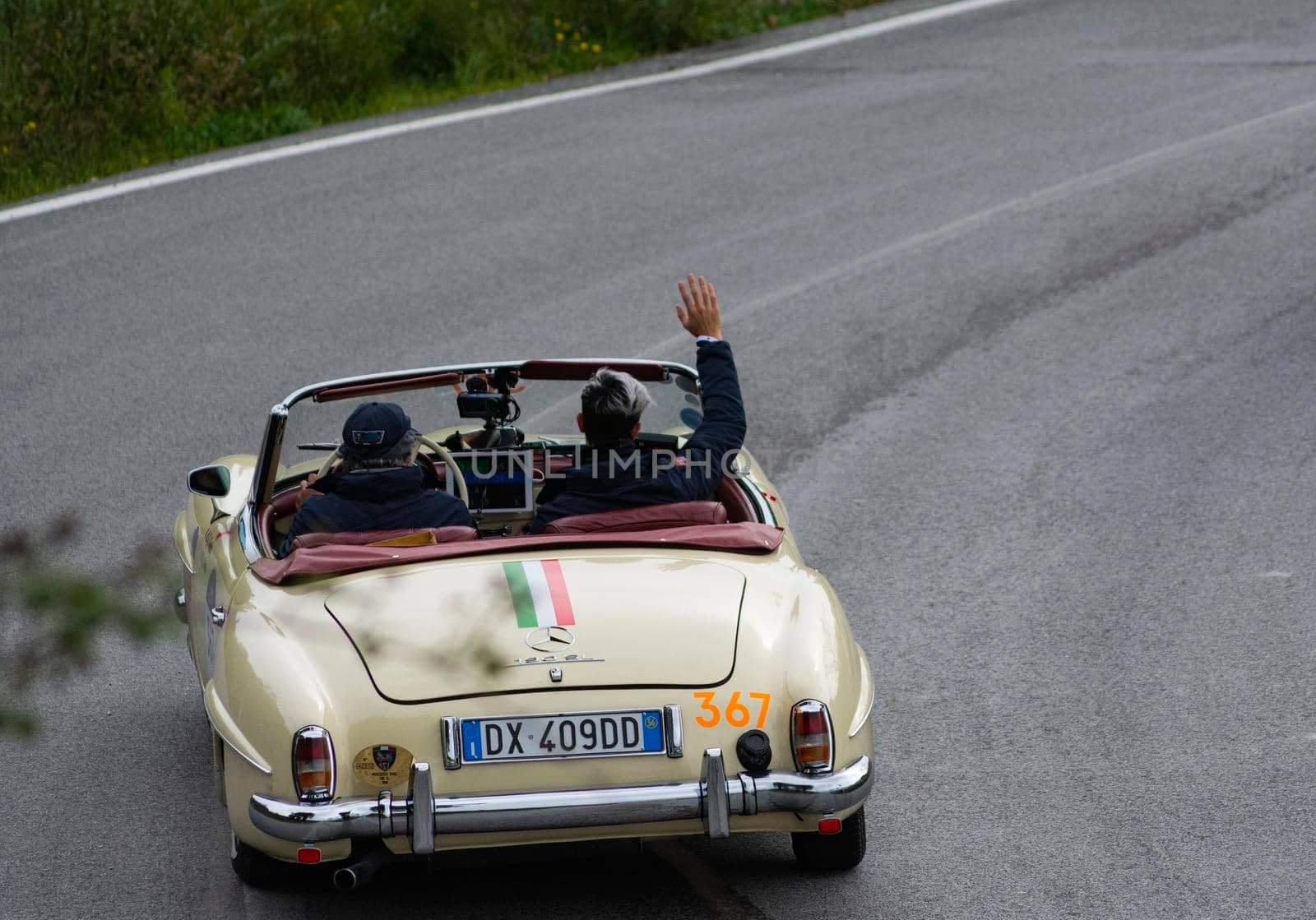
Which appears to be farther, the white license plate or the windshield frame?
the windshield frame

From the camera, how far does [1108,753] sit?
5.59 meters

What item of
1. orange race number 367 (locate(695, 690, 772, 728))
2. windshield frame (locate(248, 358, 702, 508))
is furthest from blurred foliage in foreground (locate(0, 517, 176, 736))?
windshield frame (locate(248, 358, 702, 508))

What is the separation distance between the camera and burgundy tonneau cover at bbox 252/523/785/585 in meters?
4.75

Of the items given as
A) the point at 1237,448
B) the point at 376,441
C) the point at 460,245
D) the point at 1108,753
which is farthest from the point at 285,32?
the point at 1108,753

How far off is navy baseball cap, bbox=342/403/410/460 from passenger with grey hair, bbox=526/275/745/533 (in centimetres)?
56

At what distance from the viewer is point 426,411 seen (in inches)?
243

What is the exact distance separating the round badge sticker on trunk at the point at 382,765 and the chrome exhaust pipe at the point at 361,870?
0.20 metres

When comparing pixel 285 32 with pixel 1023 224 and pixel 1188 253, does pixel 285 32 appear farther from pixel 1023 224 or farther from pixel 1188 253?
pixel 1188 253

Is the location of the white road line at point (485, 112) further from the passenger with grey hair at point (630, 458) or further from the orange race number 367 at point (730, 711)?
the orange race number 367 at point (730, 711)

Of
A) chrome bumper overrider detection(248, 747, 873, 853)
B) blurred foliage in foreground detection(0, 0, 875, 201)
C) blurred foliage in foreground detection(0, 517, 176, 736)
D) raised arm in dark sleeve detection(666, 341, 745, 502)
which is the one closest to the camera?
blurred foliage in foreground detection(0, 517, 176, 736)

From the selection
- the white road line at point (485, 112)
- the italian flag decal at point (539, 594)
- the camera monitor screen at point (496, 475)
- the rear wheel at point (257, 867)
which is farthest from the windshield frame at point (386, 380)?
the white road line at point (485, 112)

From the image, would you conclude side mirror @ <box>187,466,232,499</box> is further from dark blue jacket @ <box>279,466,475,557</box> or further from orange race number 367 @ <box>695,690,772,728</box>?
orange race number 367 @ <box>695,690,772,728</box>

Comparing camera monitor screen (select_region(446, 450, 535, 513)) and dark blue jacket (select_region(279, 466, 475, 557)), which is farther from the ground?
dark blue jacket (select_region(279, 466, 475, 557))

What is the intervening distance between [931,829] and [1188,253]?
7.73 meters
